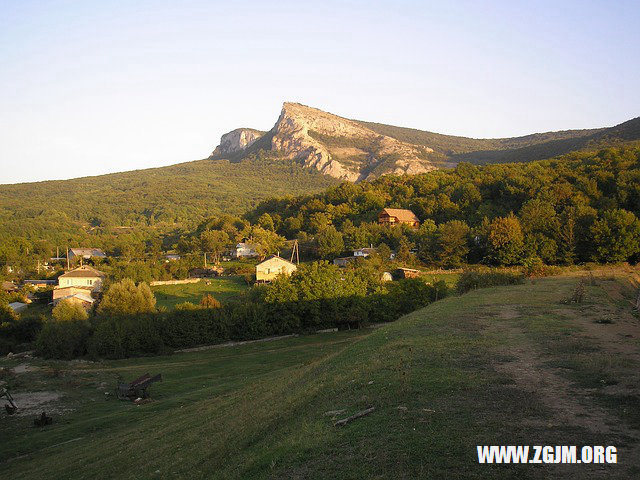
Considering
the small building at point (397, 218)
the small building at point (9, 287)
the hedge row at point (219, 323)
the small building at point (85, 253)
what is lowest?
the hedge row at point (219, 323)

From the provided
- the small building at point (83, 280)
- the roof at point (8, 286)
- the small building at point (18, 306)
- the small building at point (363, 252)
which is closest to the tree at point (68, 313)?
the small building at point (18, 306)

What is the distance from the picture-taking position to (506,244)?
6669 centimetres

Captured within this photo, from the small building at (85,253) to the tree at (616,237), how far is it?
90.5m

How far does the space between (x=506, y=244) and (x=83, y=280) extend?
63.5m

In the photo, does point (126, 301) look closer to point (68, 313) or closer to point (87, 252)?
point (68, 313)

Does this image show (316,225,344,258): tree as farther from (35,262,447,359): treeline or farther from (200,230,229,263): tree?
(35,262,447,359): treeline

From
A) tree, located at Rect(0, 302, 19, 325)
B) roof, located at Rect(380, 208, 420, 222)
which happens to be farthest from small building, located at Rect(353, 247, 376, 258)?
tree, located at Rect(0, 302, 19, 325)

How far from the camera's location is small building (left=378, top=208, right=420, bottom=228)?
99000 mm

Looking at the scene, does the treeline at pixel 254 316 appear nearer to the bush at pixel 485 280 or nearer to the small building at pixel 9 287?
the bush at pixel 485 280

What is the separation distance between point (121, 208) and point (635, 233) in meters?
170

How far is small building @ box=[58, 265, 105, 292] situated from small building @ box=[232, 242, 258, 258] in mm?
28952

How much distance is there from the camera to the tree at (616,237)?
2363 inches

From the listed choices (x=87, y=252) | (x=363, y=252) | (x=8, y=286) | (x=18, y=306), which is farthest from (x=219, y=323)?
(x=87, y=252)

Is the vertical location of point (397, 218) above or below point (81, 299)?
above
